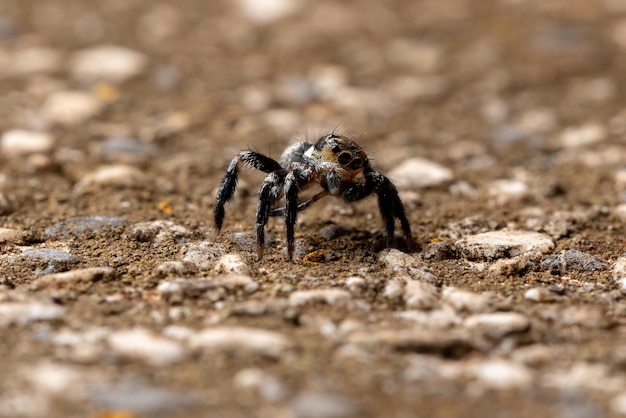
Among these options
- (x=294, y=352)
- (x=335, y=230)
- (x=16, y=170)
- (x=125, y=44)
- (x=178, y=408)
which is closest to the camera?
(x=178, y=408)

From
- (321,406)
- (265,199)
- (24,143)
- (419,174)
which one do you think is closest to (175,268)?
(265,199)

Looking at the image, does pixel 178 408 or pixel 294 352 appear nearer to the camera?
pixel 178 408

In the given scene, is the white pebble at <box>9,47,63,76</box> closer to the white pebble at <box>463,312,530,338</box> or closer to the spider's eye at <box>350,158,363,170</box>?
the spider's eye at <box>350,158,363,170</box>

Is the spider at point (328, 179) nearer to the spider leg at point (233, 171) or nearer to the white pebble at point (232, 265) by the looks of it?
the spider leg at point (233, 171)

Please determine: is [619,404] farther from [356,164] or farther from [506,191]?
[506,191]

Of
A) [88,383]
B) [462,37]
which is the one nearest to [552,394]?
[88,383]

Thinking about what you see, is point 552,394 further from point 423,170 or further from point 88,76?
point 88,76

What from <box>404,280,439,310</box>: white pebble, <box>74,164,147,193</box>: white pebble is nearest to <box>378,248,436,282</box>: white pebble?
<box>404,280,439,310</box>: white pebble

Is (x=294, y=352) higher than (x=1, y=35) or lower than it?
lower
